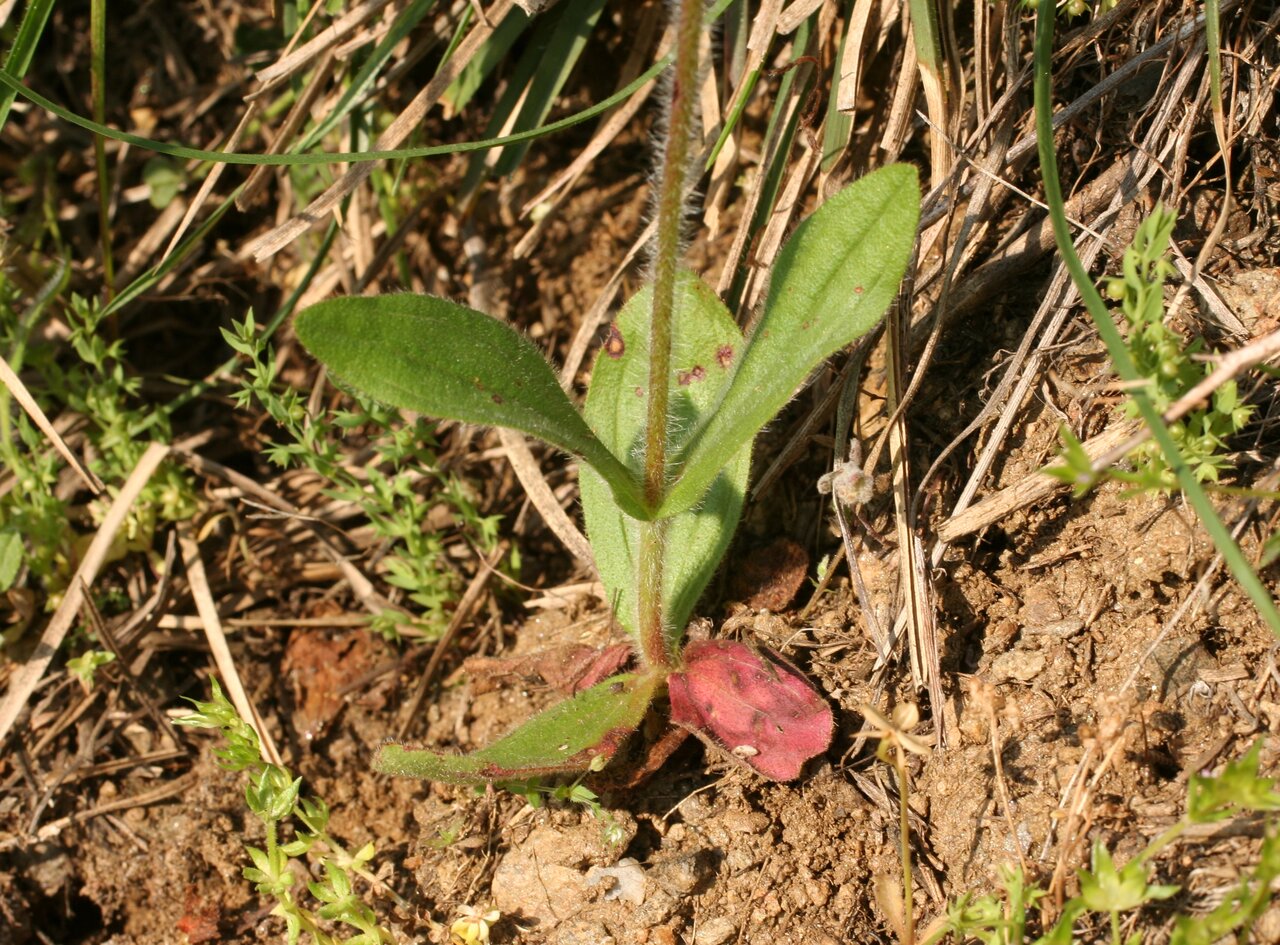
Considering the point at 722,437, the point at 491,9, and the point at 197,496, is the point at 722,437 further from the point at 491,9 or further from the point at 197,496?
the point at 197,496

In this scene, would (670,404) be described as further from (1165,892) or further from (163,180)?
(163,180)

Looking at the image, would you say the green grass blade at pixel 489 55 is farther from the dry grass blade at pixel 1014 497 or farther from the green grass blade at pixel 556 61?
the dry grass blade at pixel 1014 497

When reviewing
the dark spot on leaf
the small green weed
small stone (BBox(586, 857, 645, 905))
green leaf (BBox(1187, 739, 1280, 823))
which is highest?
the dark spot on leaf

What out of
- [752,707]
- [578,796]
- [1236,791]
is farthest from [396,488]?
[1236,791]

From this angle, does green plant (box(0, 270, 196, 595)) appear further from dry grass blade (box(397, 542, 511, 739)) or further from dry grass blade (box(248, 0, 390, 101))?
dry grass blade (box(397, 542, 511, 739))

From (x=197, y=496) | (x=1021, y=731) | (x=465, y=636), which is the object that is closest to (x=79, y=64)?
(x=197, y=496)

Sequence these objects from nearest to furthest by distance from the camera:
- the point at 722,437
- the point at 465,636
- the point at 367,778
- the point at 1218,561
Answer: the point at 1218,561, the point at 722,437, the point at 367,778, the point at 465,636

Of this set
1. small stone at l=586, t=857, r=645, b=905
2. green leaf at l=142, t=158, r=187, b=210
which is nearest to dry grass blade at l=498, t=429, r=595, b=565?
small stone at l=586, t=857, r=645, b=905
